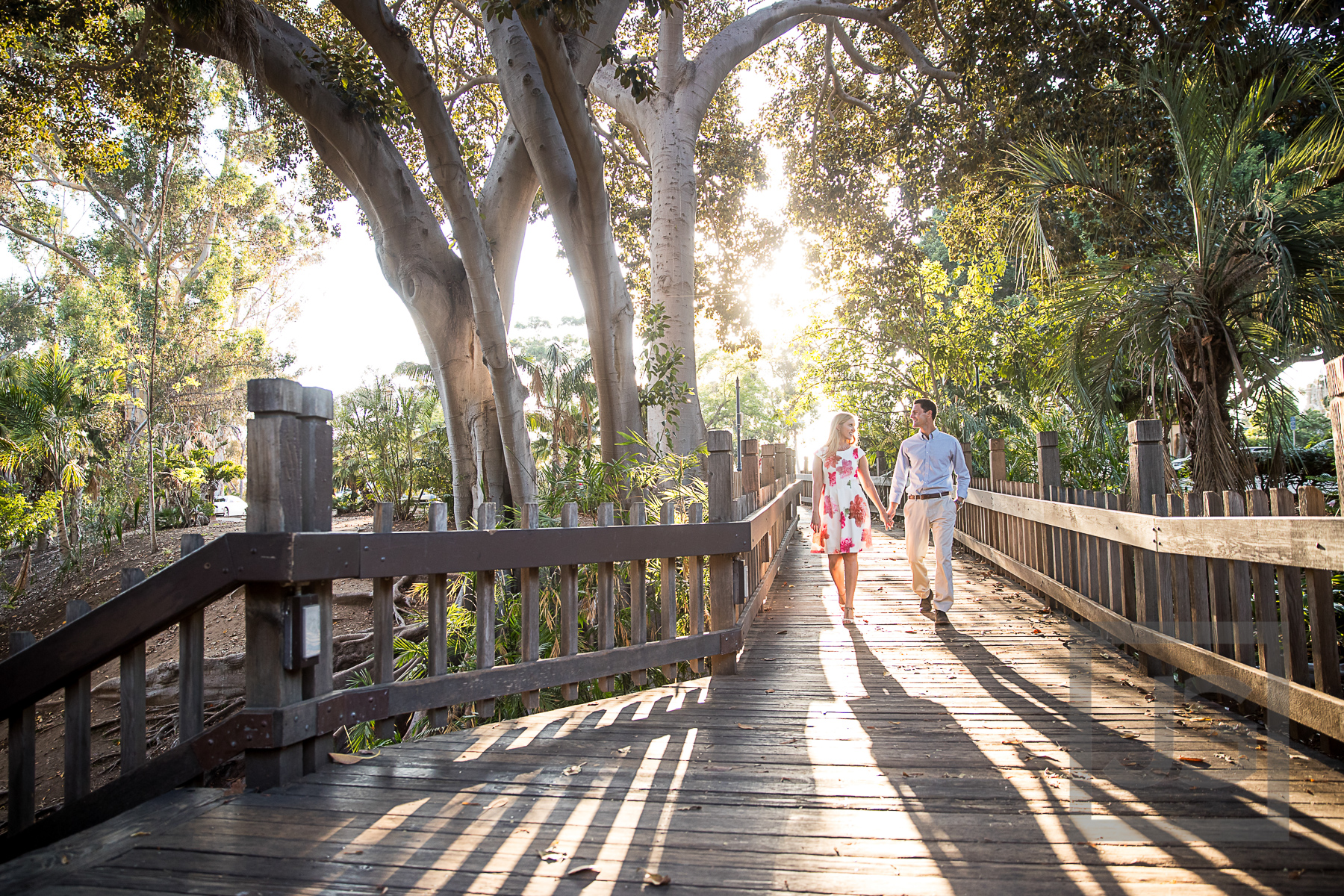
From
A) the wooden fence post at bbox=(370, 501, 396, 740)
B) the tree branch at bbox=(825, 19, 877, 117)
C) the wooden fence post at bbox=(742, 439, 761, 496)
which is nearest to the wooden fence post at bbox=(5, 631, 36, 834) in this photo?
the wooden fence post at bbox=(370, 501, 396, 740)

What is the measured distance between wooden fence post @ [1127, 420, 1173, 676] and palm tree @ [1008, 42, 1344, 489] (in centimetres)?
150

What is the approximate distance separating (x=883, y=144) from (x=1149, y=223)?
24.8 ft

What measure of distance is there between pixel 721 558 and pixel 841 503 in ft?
5.99

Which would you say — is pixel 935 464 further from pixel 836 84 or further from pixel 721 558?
pixel 836 84

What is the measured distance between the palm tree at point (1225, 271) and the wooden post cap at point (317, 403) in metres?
5.85

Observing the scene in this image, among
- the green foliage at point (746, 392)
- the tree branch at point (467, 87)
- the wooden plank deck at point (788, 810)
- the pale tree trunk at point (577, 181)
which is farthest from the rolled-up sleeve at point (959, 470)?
the green foliage at point (746, 392)

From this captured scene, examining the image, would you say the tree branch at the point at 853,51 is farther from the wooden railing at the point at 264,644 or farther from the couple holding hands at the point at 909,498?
the wooden railing at the point at 264,644

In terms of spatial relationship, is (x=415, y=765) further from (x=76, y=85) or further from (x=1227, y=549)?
(x=76, y=85)

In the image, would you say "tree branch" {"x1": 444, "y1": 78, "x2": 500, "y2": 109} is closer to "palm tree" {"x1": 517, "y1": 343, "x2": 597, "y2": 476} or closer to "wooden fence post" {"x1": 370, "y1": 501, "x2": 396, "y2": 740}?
"wooden fence post" {"x1": 370, "y1": 501, "x2": 396, "y2": 740}

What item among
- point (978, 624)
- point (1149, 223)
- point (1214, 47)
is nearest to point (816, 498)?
point (978, 624)

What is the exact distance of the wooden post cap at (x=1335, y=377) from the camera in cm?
273

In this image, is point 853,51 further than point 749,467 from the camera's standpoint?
Yes

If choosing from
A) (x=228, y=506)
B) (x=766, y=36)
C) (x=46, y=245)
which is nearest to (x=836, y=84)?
(x=766, y=36)

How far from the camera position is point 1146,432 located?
4520 mm
